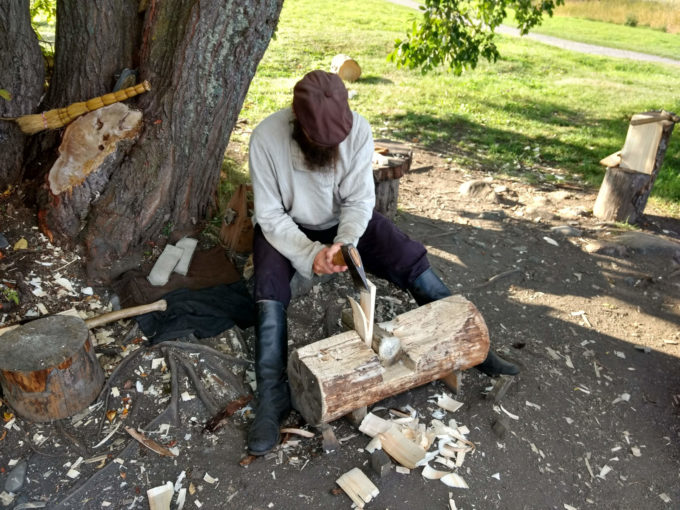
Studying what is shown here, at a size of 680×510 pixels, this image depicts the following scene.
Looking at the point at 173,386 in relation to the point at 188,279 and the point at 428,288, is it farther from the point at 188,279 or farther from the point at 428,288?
the point at 428,288

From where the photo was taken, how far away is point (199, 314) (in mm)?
3287

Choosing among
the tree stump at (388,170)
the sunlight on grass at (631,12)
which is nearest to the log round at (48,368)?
the tree stump at (388,170)

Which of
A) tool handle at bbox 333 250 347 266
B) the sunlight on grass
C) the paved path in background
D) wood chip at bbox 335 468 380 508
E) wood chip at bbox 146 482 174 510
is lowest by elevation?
wood chip at bbox 146 482 174 510

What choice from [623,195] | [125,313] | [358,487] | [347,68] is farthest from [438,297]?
[347,68]

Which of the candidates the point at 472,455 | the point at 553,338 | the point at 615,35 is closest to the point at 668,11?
the point at 615,35

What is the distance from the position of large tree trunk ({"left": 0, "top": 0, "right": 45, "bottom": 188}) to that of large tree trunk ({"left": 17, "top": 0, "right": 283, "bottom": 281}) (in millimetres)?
125

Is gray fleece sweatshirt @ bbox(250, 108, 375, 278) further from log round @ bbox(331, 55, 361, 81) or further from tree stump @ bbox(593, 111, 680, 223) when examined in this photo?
log round @ bbox(331, 55, 361, 81)

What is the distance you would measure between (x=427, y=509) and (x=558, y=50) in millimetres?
13506

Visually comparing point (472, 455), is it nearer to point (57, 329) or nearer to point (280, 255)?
point (280, 255)

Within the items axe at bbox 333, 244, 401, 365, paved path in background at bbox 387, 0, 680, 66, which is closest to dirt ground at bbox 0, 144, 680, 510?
axe at bbox 333, 244, 401, 365

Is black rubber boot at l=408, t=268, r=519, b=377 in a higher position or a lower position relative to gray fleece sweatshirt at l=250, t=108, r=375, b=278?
lower

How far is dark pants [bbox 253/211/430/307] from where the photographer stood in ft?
10.1

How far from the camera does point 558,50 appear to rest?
13.4 meters

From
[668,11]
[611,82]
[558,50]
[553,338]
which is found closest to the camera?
[553,338]
